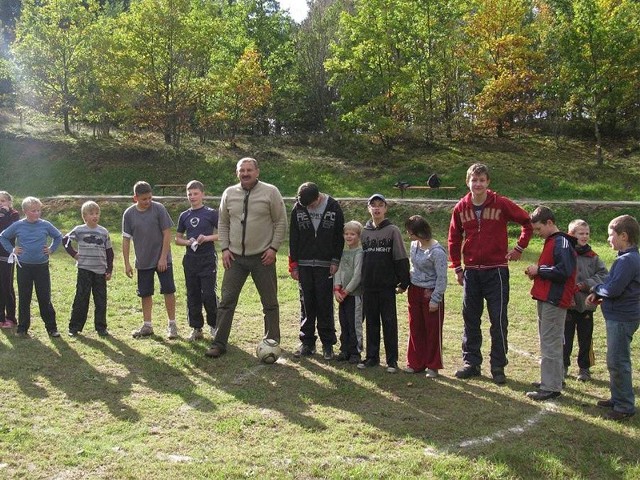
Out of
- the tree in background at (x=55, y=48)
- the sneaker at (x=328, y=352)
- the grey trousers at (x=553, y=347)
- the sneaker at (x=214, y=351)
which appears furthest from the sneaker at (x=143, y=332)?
the tree in background at (x=55, y=48)

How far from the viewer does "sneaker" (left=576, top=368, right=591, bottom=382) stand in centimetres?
673

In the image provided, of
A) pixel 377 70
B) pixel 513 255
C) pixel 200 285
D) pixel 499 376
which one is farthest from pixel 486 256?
pixel 377 70

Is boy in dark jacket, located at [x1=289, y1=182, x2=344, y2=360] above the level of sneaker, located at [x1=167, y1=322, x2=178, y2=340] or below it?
above

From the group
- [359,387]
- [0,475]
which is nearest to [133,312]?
[359,387]

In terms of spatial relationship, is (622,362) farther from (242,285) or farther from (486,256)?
(242,285)

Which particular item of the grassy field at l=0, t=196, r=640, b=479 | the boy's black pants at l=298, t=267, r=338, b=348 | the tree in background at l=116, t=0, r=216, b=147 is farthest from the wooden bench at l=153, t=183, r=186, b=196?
the boy's black pants at l=298, t=267, r=338, b=348

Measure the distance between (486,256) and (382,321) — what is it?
1.29 m

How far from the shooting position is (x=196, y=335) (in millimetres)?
8109

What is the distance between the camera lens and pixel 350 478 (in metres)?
4.34

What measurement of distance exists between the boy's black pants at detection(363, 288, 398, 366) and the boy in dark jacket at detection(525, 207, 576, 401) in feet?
4.90

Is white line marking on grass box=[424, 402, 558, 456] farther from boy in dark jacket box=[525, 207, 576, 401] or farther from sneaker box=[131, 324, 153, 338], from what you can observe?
sneaker box=[131, 324, 153, 338]

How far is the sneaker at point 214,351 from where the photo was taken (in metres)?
7.27

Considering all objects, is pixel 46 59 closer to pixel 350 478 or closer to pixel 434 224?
pixel 434 224

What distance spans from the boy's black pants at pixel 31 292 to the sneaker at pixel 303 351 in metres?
3.12
